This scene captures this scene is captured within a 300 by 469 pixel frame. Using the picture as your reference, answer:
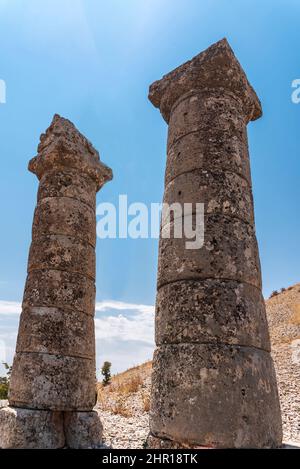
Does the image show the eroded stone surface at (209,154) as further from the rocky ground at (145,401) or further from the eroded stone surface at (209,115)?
the rocky ground at (145,401)

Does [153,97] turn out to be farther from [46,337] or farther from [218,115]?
[46,337]

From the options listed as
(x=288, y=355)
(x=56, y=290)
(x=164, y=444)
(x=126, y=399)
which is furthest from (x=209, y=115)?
(x=288, y=355)

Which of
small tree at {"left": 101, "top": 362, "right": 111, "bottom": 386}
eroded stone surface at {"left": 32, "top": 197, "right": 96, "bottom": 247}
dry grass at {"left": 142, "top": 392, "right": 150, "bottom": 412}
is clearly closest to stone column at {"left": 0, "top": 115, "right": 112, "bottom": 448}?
eroded stone surface at {"left": 32, "top": 197, "right": 96, "bottom": 247}

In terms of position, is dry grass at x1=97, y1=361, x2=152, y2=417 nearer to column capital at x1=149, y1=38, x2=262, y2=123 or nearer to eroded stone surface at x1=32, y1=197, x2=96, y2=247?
eroded stone surface at x1=32, y1=197, x2=96, y2=247

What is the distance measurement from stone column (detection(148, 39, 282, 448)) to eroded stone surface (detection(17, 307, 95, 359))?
11.3 feet

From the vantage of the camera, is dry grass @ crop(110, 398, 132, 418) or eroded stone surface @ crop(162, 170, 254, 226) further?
dry grass @ crop(110, 398, 132, 418)

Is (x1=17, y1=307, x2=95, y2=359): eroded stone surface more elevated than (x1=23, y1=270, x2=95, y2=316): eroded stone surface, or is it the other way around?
(x1=23, y1=270, x2=95, y2=316): eroded stone surface

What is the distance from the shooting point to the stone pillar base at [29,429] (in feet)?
18.7

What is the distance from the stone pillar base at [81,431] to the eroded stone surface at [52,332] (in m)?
1.05

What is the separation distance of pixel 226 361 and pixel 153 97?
376cm

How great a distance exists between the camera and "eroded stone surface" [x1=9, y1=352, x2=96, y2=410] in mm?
6137
